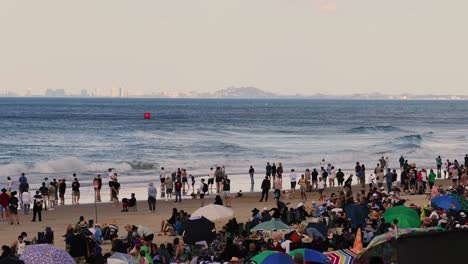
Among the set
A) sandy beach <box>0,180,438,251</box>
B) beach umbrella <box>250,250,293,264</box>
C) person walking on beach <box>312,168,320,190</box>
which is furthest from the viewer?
person walking on beach <box>312,168,320,190</box>

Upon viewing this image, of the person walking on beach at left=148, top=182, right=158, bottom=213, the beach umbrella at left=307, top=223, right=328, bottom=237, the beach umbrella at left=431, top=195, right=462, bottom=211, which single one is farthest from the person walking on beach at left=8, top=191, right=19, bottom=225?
the beach umbrella at left=431, top=195, right=462, bottom=211

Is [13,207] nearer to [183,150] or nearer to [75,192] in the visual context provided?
[75,192]

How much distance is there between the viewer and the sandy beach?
2255cm

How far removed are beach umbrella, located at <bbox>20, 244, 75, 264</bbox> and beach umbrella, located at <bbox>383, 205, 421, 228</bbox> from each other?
321 inches

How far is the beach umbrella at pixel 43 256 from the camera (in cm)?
1246

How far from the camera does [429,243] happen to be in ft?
22.7

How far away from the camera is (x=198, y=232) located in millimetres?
17750

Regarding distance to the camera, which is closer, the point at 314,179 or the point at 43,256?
the point at 43,256

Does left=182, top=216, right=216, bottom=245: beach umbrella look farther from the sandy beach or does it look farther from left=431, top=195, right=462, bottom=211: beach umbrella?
left=431, top=195, right=462, bottom=211: beach umbrella

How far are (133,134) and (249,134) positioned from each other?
13984 mm

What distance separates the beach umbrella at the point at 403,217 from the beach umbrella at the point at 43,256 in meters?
8.16

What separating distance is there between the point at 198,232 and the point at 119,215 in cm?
906

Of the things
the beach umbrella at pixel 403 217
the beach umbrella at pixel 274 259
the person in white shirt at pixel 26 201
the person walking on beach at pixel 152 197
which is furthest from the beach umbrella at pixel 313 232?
the person in white shirt at pixel 26 201

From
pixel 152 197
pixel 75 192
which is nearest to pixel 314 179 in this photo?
pixel 152 197
